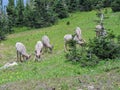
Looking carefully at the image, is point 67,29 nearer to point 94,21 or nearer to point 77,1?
point 94,21

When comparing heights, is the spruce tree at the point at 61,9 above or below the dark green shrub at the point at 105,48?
below

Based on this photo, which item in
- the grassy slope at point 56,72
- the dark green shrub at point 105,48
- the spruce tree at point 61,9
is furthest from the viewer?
the spruce tree at point 61,9

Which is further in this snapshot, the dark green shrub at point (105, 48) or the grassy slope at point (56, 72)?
the dark green shrub at point (105, 48)

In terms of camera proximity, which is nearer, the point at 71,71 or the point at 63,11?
the point at 71,71

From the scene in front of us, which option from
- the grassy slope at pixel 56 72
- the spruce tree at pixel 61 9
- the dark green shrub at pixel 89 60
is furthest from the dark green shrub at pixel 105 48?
the spruce tree at pixel 61 9

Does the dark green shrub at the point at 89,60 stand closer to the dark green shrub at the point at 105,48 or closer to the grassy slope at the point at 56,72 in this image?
the grassy slope at the point at 56,72

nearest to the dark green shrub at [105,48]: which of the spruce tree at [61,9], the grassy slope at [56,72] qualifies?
the grassy slope at [56,72]

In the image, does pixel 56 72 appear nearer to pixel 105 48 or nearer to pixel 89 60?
pixel 89 60

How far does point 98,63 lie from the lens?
21391mm

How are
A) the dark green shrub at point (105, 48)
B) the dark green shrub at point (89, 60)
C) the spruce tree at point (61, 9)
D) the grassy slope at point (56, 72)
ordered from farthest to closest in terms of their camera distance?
1. the spruce tree at point (61, 9)
2. the dark green shrub at point (105, 48)
3. the dark green shrub at point (89, 60)
4. the grassy slope at point (56, 72)

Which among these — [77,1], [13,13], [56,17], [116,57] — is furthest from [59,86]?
[77,1]

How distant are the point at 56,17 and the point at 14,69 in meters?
31.3

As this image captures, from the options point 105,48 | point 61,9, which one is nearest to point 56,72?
point 105,48

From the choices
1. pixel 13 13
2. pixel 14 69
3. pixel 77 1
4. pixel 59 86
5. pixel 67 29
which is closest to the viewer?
pixel 59 86
